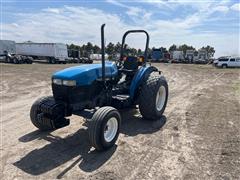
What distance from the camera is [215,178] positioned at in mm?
3725

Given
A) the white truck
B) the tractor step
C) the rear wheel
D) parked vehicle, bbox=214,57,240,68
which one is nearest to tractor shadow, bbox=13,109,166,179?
the tractor step

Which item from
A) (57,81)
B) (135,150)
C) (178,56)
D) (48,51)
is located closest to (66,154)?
(135,150)

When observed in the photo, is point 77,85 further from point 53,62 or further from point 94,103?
point 53,62

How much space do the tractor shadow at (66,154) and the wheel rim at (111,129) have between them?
20 cm

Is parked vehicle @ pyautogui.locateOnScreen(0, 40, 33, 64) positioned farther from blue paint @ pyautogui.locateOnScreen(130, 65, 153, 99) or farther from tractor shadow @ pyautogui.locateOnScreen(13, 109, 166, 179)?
tractor shadow @ pyautogui.locateOnScreen(13, 109, 166, 179)

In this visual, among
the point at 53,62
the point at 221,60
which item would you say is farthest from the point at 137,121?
the point at 221,60

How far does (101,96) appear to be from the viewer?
17.8ft

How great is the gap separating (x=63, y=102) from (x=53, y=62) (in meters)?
30.7

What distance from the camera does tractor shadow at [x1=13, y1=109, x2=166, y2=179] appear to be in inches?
158

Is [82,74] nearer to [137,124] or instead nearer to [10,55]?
[137,124]

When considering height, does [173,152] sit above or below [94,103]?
below

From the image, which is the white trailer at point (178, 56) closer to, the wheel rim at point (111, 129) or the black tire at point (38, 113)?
the black tire at point (38, 113)

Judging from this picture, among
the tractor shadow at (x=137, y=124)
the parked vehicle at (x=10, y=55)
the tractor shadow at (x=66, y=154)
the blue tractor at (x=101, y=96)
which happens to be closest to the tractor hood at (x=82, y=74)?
the blue tractor at (x=101, y=96)

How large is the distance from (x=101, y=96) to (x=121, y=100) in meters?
0.52
